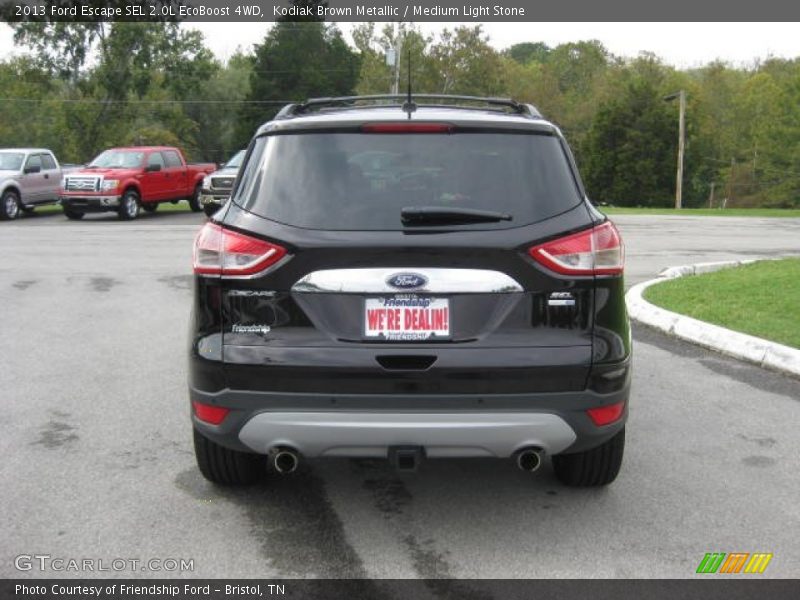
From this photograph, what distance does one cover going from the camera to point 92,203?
22.7 meters

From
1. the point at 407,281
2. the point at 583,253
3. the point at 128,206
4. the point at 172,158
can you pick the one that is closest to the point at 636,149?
the point at 172,158

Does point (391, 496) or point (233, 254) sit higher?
point (233, 254)

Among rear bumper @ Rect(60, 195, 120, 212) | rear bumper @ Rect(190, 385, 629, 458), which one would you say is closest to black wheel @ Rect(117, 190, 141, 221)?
rear bumper @ Rect(60, 195, 120, 212)

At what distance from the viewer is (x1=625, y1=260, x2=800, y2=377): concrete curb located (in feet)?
22.3

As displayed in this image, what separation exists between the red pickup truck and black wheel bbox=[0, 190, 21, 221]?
1.20 metres

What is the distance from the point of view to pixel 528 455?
11.9 ft

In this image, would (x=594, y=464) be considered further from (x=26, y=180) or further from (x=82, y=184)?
(x=26, y=180)

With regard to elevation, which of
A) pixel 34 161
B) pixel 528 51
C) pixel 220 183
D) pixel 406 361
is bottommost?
pixel 220 183

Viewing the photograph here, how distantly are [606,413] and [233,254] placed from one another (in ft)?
5.57

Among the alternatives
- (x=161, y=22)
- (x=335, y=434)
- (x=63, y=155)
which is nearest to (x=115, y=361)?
(x=335, y=434)

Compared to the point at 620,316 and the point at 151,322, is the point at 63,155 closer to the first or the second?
the point at 151,322

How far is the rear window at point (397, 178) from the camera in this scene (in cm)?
362

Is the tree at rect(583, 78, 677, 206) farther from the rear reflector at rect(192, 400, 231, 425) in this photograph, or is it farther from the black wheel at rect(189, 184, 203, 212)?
the rear reflector at rect(192, 400, 231, 425)

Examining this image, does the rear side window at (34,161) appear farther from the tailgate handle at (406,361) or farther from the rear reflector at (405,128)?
the tailgate handle at (406,361)
